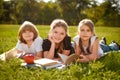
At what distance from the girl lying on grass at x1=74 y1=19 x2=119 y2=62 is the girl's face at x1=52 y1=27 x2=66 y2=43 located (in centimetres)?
36

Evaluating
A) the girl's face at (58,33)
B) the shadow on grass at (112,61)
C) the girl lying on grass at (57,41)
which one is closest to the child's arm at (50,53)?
the girl lying on grass at (57,41)

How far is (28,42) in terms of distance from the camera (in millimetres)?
6340

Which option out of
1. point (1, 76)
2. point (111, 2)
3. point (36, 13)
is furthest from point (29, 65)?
point (36, 13)

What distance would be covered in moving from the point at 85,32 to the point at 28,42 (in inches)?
48.5

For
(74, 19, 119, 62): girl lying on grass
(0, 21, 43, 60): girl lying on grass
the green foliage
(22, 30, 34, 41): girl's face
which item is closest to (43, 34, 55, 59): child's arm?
(0, 21, 43, 60): girl lying on grass

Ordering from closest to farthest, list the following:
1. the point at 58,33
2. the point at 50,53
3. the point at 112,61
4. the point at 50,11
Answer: the point at 112,61, the point at 58,33, the point at 50,53, the point at 50,11

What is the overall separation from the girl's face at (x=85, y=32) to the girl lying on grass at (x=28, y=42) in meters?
0.85

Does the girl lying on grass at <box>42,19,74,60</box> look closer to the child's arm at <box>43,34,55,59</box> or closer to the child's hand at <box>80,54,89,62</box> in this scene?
the child's arm at <box>43,34,55,59</box>

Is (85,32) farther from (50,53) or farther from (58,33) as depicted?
(50,53)

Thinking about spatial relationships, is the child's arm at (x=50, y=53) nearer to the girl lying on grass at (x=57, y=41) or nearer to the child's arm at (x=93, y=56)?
the girl lying on grass at (x=57, y=41)

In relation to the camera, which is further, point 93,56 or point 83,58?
point 93,56

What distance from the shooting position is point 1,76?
4.38 metres

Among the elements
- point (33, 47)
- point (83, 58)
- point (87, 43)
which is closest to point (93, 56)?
point (83, 58)

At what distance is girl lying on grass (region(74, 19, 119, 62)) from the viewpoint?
5866 mm
